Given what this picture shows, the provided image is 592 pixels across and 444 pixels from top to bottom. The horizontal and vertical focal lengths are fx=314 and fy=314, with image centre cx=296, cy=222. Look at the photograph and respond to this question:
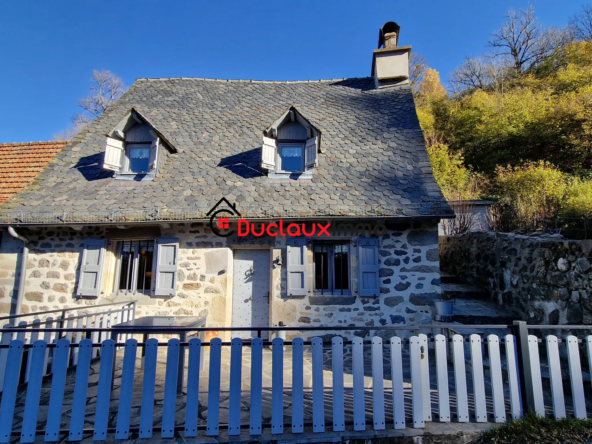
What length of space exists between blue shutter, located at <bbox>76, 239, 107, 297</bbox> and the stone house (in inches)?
0.9

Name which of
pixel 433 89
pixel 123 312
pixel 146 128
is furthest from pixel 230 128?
pixel 433 89

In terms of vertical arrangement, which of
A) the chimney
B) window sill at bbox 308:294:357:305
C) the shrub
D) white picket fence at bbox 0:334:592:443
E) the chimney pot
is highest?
the chimney pot

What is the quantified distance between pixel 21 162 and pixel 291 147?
7.12 m

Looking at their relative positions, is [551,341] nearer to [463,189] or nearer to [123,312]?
[123,312]

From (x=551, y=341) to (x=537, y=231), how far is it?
4.54m

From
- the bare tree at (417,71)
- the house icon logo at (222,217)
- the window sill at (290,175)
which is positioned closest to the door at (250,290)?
the house icon logo at (222,217)

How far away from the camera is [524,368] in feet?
10.1

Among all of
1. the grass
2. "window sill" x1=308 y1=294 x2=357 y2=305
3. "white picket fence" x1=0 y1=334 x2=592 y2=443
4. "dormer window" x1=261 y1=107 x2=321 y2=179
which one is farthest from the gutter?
the grass

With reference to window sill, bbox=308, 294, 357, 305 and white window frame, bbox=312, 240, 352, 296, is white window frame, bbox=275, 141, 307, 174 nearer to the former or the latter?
white window frame, bbox=312, 240, 352, 296

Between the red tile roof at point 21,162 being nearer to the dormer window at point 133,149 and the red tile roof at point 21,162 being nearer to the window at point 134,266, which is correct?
the dormer window at point 133,149

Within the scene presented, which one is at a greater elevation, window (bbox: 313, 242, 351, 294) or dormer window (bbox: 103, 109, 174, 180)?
dormer window (bbox: 103, 109, 174, 180)

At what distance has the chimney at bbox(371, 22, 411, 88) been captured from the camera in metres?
9.30

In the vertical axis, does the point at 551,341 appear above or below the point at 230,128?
below

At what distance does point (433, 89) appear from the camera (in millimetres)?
21562
